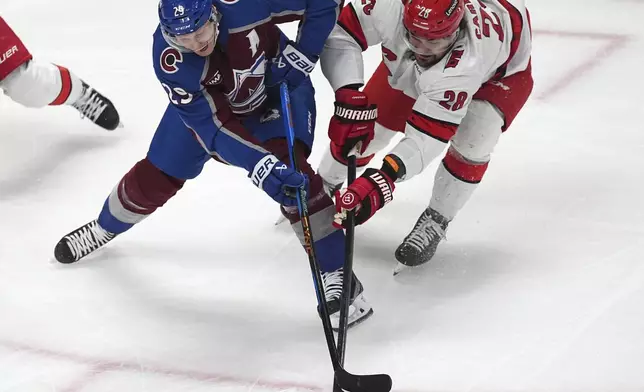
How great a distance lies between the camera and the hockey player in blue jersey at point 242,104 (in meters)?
2.39

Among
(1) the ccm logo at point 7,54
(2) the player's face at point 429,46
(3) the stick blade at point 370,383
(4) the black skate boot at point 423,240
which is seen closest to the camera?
(3) the stick blade at point 370,383


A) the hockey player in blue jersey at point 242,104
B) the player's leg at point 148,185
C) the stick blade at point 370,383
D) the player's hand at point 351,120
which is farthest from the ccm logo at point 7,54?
the stick blade at point 370,383

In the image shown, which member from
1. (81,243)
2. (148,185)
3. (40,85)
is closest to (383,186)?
(148,185)

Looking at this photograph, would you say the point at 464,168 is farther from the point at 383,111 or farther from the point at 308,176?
the point at 308,176

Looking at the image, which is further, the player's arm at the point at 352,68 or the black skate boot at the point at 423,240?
the black skate boot at the point at 423,240

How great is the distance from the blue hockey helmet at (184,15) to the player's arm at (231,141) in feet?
0.61

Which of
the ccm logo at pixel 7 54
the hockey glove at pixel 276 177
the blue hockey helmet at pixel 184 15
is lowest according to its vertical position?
the hockey glove at pixel 276 177

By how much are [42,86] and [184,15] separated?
1453mm

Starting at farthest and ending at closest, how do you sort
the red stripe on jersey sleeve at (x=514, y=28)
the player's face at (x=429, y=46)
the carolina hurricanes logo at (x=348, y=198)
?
the red stripe on jersey sleeve at (x=514, y=28)
the player's face at (x=429, y=46)
the carolina hurricanes logo at (x=348, y=198)

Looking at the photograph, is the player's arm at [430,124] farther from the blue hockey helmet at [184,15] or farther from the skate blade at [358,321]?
the blue hockey helmet at [184,15]

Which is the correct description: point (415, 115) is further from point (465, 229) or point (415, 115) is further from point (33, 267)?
point (33, 267)

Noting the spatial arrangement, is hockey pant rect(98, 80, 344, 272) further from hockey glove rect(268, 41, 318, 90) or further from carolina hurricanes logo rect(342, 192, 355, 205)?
carolina hurricanes logo rect(342, 192, 355, 205)

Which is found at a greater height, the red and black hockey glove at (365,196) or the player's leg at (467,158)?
the red and black hockey glove at (365,196)

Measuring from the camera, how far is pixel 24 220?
130 inches
